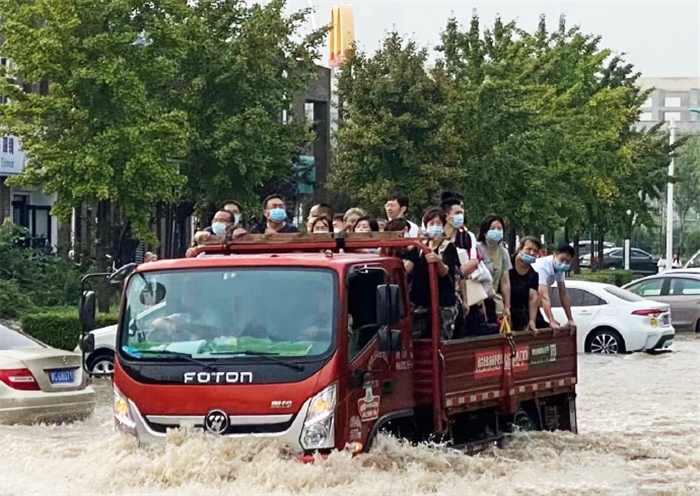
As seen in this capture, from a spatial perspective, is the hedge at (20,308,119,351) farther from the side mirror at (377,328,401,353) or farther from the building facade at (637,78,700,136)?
the building facade at (637,78,700,136)

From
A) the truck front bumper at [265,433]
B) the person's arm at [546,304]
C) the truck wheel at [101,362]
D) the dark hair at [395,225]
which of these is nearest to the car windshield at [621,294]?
the truck wheel at [101,362]

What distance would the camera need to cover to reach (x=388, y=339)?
33.3ft

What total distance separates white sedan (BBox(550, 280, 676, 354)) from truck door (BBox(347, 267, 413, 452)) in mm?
15545

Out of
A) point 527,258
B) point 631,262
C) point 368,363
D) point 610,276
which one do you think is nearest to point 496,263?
point 527,258

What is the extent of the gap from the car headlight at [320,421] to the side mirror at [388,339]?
1.74 ft

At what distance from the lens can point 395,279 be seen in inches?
423

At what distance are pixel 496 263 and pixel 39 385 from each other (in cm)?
458

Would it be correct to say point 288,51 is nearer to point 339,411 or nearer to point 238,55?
point 238,55

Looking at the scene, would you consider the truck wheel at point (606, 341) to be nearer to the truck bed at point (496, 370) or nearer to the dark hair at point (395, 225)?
the truck bed at point (496, 370)

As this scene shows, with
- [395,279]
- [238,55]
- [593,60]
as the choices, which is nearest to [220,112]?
[238,55]

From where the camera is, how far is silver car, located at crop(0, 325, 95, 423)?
13.8 m

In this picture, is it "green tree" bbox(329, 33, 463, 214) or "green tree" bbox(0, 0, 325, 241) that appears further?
"green tree" bbox(329, 33, 463, 214)

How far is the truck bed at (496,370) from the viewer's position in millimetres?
11109

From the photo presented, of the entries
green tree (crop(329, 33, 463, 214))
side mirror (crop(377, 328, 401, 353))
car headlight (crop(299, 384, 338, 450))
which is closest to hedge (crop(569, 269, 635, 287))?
green tree (crop(329, 33, 463, 214))
